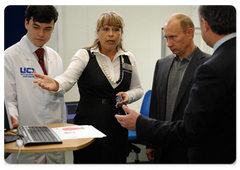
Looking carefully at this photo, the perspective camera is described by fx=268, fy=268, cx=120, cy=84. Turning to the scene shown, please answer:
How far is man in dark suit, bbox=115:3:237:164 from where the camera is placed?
1.18 meters

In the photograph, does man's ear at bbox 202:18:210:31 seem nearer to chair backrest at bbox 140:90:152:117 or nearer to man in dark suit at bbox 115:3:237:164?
man in dark suit at bbox 115:3:237:164

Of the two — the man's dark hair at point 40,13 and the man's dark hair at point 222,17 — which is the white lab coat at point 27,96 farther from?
the man's dark hair at point 222,17

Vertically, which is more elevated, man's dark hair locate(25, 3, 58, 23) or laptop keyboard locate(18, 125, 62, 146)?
man's dark hair locate(25, 3, 58, 23)

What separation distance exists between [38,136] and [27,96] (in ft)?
2.31

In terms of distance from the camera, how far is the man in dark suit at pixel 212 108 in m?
1.18

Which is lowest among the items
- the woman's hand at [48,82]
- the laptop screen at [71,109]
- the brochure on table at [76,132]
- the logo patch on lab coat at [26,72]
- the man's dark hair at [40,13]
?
the laptop screen at [71,109]

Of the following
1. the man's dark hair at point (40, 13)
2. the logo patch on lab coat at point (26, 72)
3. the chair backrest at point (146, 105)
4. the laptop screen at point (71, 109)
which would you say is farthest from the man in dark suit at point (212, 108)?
the chair backrest at point (146, 105)

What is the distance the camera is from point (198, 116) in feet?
3.90

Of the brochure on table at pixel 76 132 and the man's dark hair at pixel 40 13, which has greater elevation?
the man's dark hair at pixel 40 13

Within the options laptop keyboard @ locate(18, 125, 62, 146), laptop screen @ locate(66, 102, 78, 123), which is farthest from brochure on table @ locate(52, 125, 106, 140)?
laptop screen @ locate(66, 102, 78, 123)

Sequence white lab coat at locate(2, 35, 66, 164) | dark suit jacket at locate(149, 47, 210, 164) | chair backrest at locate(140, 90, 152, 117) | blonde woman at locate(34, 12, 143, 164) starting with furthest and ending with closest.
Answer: chair backrest at locate(140, 90, 152, 117)
blonde woman at locate(34, 12, 143, 164)
white lab coat at locate(2, 35, 66, 164)
dark suit jacket at locate(149, 47, 210, 164)

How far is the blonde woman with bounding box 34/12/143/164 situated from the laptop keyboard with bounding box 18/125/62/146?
581mm

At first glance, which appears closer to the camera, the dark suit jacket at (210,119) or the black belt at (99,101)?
the dark suit jacket at (210,119)

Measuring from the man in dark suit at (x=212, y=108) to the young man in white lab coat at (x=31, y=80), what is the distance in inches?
39.9
